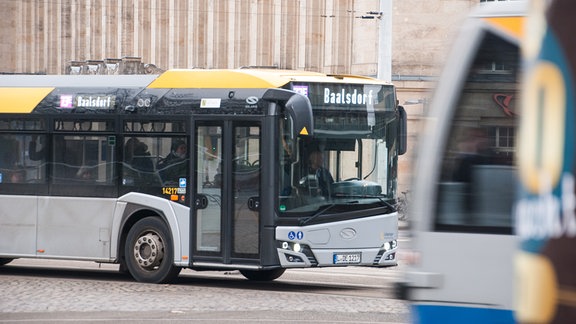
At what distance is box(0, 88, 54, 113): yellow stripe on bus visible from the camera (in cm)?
1741

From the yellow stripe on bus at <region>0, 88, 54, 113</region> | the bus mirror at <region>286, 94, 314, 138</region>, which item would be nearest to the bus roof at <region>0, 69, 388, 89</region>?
the yellow stripe on bus at <region>0, 88, 54, 113</region>

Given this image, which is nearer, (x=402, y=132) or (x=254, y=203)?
(x=254, y=203)

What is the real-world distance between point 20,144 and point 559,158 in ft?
48.9

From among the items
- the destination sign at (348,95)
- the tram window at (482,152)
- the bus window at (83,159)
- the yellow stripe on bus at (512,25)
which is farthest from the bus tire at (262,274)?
the yellow stripe on bus at (512,25)

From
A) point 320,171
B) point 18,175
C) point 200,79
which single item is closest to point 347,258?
point 320,171

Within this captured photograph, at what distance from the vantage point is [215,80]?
640 inches

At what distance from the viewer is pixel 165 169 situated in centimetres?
1631

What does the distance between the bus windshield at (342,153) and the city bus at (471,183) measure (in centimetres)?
893

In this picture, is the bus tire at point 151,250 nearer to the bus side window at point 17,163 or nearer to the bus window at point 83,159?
the bus window at point 83,159

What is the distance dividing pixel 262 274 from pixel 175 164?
2.18m

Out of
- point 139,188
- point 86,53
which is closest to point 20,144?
point 139,188

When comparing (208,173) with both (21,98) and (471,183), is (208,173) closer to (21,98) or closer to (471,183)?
(21,98)

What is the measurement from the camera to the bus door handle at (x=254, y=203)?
15.6 m

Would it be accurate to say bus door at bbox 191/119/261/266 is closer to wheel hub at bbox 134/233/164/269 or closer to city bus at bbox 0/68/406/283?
city bus at bbox 0/68/406/283
